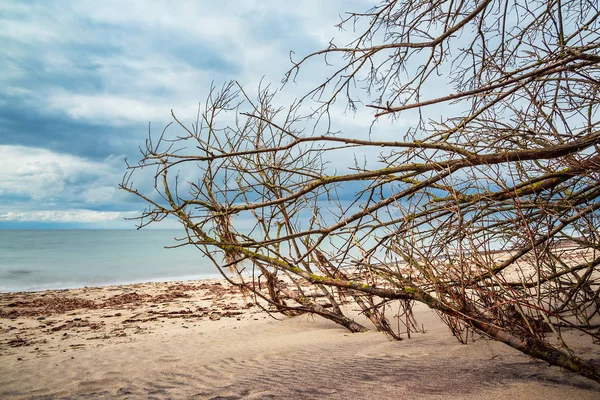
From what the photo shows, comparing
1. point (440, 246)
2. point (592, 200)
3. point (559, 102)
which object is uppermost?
point (559, 102)

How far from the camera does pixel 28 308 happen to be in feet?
33.5

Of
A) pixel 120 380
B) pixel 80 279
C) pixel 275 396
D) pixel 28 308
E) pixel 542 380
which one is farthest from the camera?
pixel 80 279

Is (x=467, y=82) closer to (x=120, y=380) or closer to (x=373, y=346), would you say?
(x=373, y=346)

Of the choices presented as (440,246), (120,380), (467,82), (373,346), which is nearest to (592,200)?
(440,246)

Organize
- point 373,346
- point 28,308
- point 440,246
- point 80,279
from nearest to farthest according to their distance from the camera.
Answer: point 440,246
point 373,346
point 28,308
point 80,279

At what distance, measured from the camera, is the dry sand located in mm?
3002

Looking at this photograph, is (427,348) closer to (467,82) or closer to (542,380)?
(542,380)

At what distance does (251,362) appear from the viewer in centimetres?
447

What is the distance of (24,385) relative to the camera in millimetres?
4324

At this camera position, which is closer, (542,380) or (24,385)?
(542,380)

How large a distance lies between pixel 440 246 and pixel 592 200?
1.16m

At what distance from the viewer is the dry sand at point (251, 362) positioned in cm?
300

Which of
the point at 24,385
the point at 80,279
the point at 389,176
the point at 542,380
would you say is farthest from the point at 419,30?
the point at 80,279

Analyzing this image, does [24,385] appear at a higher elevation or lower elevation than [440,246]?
lower
